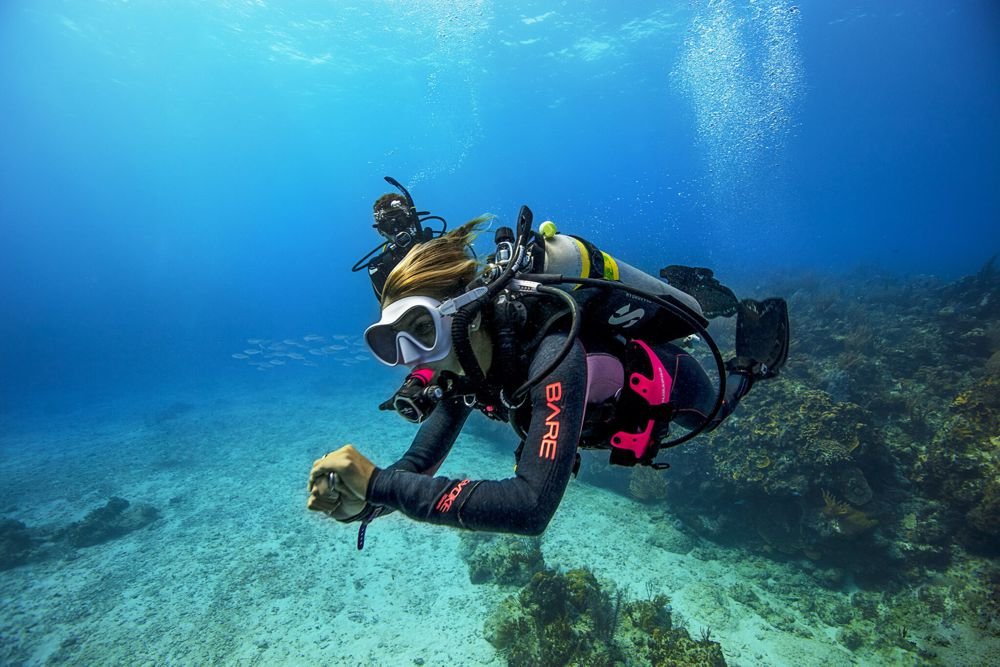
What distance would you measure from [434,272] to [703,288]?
2655 millimetres

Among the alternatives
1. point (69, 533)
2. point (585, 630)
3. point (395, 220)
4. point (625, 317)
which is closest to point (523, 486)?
point (625, 317)

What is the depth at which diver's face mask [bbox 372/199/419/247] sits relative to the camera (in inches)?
306

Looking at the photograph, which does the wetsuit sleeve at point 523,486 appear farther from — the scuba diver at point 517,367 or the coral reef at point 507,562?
the coral reef at point 507,562

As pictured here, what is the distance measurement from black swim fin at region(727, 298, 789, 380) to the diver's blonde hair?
281 cm

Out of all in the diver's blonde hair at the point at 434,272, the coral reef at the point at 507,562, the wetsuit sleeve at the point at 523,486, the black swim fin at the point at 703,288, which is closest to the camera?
the wetsuit sleeve at the point at 523,486

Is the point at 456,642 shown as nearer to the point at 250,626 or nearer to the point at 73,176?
the point at 250,626

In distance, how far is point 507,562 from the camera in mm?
7859

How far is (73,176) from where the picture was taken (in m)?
95.0

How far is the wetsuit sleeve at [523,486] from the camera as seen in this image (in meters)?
1.43

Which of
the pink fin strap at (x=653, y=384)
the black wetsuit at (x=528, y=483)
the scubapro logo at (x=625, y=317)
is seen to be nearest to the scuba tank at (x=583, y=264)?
the scubapro logo at (x=625, y=317)

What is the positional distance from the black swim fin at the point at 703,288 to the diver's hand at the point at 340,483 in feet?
9.97

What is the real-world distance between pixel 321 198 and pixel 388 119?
3777 inches

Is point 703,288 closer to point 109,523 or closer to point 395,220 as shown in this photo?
point 395,220

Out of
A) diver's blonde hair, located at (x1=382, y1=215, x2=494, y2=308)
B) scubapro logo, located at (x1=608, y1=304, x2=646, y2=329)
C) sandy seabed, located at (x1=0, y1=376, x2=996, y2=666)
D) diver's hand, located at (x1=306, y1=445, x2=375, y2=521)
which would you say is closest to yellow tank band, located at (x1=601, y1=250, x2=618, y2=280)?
scubapro logo, located at (x1=608, y1=304, x2=646, y2=329)
